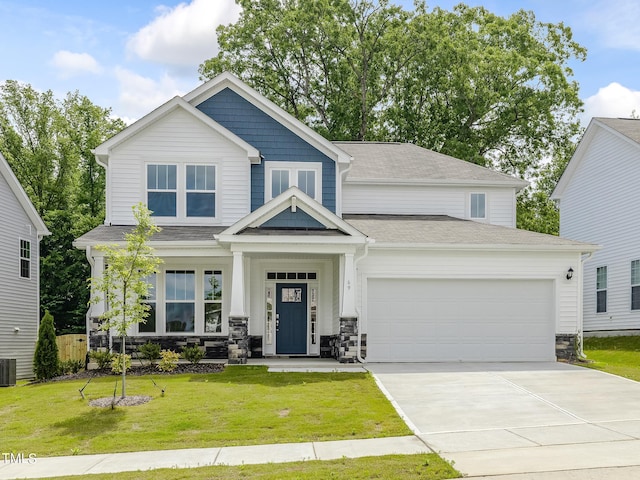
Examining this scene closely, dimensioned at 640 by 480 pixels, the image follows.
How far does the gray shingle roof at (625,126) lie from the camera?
22.7 meters

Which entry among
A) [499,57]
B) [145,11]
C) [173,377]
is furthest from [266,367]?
[499,57]

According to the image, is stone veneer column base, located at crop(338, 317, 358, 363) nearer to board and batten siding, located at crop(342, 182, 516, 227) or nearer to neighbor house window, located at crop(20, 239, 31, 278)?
board and batten siding, located at crop(342, 182, 516, 227)

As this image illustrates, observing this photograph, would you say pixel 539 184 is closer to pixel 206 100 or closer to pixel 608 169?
pixel 608 169

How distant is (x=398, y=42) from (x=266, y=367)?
25.4m

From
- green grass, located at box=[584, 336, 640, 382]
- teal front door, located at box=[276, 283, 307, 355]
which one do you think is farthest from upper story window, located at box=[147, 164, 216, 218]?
green grass, located at box=[584, 336, 640, 382]

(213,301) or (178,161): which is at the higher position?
(178,161)

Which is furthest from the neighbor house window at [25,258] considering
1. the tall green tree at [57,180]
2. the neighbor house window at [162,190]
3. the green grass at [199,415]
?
the green grass at [199,415]

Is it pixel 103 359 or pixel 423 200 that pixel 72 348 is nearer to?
pixel 103 359

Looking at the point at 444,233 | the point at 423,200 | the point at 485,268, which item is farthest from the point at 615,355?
the point at 423,200

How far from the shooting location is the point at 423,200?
72.6 ft

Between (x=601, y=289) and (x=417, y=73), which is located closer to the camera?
(x=601, y=289)

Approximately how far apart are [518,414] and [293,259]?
8960 millimetres

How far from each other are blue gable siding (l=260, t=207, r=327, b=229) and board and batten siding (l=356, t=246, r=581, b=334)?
177 cm

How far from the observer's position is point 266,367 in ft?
51.4
